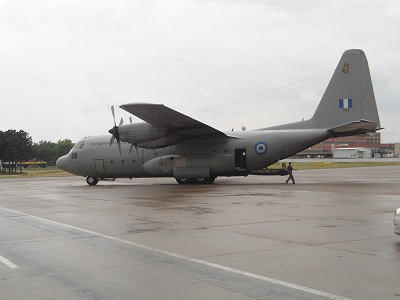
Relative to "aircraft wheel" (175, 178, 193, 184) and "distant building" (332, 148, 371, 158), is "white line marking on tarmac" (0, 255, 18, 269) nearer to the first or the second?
"aircraft wheel" (175, 178, 193, 184)

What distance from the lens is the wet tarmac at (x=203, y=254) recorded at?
668 cm

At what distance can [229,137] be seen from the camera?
108ft

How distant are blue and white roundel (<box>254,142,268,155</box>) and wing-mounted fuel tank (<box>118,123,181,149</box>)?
5.49m

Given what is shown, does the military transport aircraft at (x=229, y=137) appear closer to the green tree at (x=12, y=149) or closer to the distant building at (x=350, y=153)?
the green tree at (x=12, y=149)

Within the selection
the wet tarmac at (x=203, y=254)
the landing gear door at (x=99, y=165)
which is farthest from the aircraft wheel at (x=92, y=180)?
the wet tarmac at (x=203, y=254)

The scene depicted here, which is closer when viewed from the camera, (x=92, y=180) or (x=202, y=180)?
(x=202, y=180)

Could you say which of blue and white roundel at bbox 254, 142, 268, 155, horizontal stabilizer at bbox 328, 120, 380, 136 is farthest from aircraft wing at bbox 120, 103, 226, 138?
horizontal stabilizer at bbox 328, 120, 380, 136

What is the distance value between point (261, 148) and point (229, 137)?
2410mm

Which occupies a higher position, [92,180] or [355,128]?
[355,128]

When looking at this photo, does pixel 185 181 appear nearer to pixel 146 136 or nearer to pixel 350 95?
pixel 146 136

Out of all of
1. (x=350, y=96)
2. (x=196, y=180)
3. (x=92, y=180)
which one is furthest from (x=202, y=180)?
(x=350, y=96)

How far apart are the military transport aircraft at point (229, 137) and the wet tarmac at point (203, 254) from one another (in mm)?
14758

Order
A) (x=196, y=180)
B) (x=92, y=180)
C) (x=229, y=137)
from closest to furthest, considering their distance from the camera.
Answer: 1. (x=229, y=137)
2. (x=196, y=180)
3. (x=92, y=180)

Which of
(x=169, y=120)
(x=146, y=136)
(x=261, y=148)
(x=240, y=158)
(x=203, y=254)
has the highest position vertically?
(x=169, y=120)
